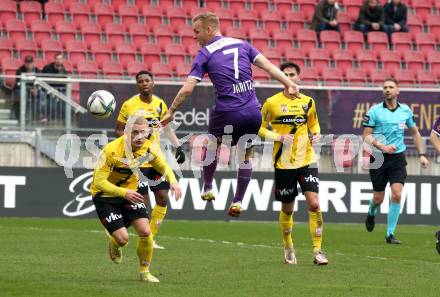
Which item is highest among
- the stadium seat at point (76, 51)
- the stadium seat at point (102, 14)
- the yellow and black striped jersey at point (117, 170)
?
the stadium seat at point (102, 14)

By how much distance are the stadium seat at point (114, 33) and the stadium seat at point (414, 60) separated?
7.08 m

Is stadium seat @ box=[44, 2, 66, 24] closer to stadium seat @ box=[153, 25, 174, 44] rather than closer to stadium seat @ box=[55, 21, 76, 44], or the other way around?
stadium seat @ box=[55, 21, 76, 44]

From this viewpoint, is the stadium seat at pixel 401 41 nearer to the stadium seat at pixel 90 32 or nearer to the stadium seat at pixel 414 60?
the stadium seat at pixel 414 60

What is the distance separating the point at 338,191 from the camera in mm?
21781

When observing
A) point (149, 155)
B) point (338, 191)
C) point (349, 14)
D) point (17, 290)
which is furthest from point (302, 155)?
point (349, 14)

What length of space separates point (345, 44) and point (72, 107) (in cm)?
906

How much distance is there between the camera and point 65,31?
2597 cm

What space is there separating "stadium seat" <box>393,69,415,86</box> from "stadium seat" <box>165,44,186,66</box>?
5.22 metres

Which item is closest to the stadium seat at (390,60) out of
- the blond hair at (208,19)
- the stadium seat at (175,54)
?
the stadium seat at (175,54)

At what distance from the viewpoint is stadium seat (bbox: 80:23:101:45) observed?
26.0 metres

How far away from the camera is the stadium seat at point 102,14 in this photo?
26.8 m

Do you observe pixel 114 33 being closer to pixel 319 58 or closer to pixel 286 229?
pixel 319 58

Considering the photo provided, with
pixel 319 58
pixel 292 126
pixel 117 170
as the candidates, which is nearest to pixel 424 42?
pixel 319 58

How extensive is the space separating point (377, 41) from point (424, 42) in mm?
1277
